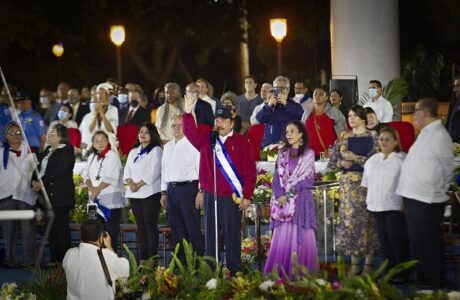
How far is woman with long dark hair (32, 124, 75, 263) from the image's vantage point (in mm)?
16953

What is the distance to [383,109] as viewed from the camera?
1831 cm

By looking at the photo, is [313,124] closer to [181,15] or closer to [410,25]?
[410,25]

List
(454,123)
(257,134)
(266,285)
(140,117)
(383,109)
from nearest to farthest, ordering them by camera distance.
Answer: (266,285), (454,123), (383,109), (257,134), (140,117)

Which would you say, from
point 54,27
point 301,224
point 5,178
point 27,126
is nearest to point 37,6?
point 54,27

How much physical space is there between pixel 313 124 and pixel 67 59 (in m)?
23.8

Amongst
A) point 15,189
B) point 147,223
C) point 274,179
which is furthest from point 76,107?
point 274,179

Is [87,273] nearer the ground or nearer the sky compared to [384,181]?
nearer the ground

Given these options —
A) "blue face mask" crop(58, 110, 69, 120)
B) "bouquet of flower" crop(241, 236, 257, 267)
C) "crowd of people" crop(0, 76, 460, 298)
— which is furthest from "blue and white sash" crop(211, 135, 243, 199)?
"blue face mask" crop(58, 110, 69, 120)

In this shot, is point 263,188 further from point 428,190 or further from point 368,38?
point 428,190

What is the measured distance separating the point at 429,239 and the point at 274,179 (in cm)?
195

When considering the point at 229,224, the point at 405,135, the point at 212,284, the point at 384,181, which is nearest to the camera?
the point at 212,284

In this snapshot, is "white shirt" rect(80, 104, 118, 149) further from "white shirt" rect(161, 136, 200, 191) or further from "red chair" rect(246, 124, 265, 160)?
"white shirt" rect(161, 136, 200, 191)

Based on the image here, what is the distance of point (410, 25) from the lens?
27672 mm

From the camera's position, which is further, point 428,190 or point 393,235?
point 393,235
